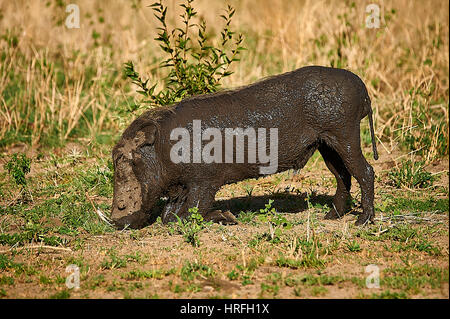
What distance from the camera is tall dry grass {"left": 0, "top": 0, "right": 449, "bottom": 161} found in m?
8.63

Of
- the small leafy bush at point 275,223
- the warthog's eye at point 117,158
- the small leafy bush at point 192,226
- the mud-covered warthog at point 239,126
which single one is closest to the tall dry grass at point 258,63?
the warthog's eye at point 117,158

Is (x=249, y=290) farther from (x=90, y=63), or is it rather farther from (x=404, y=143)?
(x=90, y=63)

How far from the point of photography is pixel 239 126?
5703 millimetres

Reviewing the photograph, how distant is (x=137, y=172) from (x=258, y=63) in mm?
5420

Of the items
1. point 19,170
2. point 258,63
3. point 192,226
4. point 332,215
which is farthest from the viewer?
point 258,63

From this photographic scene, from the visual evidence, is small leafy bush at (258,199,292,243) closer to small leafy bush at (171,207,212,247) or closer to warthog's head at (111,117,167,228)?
small leafy bush at (171,207,212,247)

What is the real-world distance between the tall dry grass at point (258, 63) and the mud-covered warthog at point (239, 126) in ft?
6.50

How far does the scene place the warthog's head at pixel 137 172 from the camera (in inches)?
225

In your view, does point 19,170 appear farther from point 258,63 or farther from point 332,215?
point 258,63

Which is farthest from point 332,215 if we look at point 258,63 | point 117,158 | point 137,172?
point 258,63

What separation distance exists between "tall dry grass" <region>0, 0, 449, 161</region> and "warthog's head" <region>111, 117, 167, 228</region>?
1.90 metres
